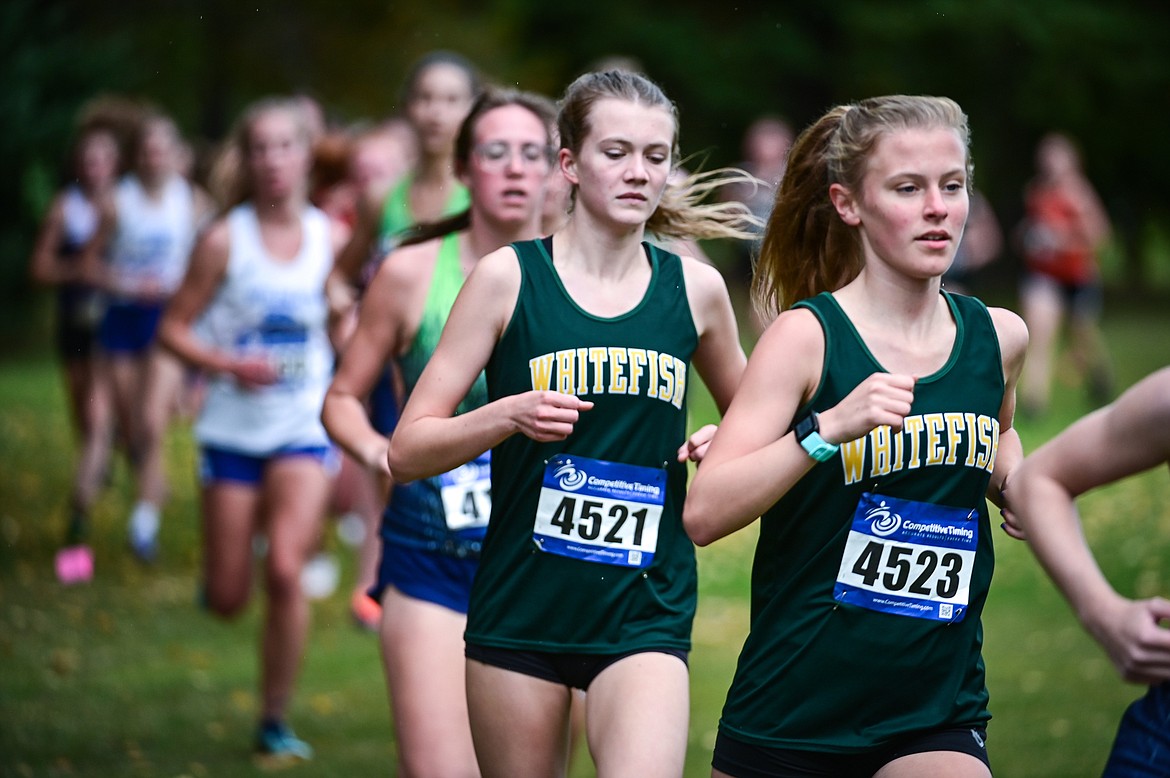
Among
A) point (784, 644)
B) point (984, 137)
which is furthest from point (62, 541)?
point (984, 137)

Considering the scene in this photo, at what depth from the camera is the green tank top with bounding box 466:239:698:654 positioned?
394 cm

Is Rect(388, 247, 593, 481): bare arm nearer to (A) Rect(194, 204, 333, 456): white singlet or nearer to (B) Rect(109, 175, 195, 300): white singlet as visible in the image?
(A) Rect(194, 204, 333, 456): white singlet

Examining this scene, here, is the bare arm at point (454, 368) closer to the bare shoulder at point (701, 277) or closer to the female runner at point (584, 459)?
the female runner at point (584, 459)

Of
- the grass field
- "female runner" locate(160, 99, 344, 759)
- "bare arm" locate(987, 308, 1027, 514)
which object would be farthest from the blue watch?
"female runner" locate(160, 99, 344, 759)

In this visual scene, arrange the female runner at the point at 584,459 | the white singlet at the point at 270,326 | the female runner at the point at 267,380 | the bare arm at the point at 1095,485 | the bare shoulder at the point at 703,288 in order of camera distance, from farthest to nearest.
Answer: the white singlet at the point at 270,326 → the female runner at the point at 267,380 → the bare shoulder at the point at 703,288 → the female runner at the point at 584,459 → the bare arm at the point at 1095,485

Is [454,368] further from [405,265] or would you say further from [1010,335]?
[1010,335]

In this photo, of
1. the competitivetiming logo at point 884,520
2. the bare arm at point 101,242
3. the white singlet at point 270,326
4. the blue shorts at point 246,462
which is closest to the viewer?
the competitivetiming logo at point 884,520

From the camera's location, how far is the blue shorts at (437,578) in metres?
4.78

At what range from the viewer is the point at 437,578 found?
4.80 metres

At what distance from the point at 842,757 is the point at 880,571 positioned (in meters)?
0.39

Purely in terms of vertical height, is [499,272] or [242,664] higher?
[499,272]

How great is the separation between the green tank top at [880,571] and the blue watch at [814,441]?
0.16 m

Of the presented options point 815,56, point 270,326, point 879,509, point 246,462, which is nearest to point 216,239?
point 270,326

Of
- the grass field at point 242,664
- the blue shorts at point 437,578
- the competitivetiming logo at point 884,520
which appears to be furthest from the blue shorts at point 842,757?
the grass field at point 242,664
